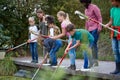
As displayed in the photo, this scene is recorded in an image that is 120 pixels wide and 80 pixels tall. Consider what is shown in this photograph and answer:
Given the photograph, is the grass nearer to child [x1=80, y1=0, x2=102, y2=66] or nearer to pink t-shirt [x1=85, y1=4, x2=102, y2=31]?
child [x1=80, y1=0, x2=102, y2=66]

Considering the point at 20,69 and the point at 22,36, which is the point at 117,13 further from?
the point at 22,36

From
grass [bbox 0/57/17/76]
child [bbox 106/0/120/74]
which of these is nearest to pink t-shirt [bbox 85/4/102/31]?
child [bbox 106/0/120/74]

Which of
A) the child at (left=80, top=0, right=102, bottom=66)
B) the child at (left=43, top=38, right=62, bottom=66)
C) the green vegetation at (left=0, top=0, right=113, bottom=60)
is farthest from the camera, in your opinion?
the green vegetation at (left=0, top=0, right=113, bottom=60)

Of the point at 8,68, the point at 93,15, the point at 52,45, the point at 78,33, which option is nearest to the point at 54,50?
the point at 52,45

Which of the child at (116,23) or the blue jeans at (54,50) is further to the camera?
the blue jeans at (54,50)

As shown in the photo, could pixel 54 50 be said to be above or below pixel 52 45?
below

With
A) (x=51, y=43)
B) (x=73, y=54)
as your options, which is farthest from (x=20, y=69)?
(x=73, y=54)

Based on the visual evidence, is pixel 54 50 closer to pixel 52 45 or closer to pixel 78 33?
pixel 52 45

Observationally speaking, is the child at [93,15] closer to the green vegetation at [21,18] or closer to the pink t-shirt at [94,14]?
the pink t-shirt at [94,14]

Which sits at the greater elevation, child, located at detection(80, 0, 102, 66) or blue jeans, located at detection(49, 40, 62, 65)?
child, located at detection(80, 0, 102, 66)

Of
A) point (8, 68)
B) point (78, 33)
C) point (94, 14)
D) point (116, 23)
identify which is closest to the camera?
point (116, 23)

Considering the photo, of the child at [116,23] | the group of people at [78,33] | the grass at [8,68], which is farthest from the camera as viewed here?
the grass at [8,68]

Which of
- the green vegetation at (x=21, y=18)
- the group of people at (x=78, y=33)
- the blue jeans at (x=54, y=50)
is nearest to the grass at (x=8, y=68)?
the group of people at (x=78, y=33)

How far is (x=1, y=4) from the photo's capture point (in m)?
14.5
